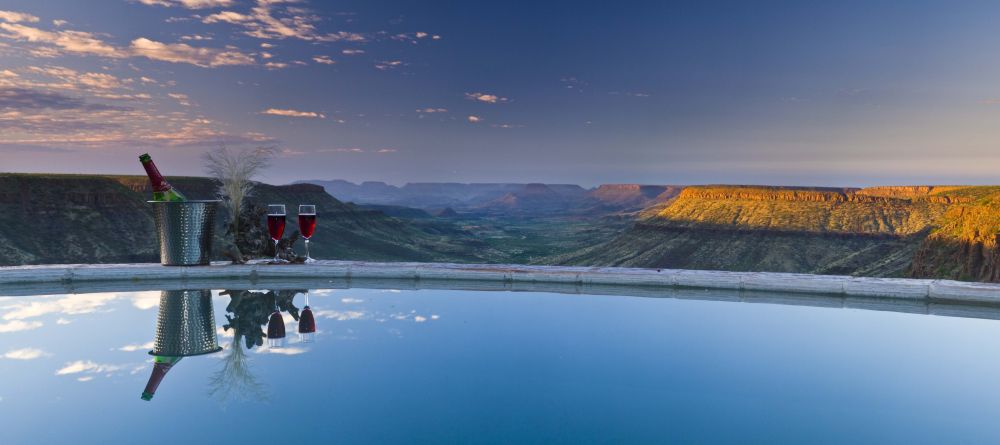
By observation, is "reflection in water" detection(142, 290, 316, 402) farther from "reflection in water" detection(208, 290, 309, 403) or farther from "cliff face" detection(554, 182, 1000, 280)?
"cliff face" detection(554, 182, 1000, 280)

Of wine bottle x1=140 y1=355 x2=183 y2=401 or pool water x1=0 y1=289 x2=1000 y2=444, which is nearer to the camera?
pool water x1=0 y1=289 x2=1000 y2=444

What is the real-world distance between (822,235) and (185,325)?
111521mm

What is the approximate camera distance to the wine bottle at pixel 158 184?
8500mm

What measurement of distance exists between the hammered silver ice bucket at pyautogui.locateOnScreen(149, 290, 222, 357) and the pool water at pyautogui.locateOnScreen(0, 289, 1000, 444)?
0.12 m

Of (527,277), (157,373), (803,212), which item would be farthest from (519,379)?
(803,212)

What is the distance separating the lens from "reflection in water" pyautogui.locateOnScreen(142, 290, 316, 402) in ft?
12.8

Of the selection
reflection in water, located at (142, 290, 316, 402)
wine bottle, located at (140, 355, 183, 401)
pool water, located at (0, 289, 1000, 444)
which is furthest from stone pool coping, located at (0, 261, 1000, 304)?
wine bottle, located at (140, 355, 183, 401)

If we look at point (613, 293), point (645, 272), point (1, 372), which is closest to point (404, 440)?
point (1, 372)

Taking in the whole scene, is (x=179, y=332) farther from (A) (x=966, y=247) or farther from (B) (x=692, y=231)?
(B) (x=692, y=231)

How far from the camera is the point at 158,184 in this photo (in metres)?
8.70

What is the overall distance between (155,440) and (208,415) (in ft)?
1.03

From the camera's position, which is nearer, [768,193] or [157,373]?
[157,373]

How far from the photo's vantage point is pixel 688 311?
250 inches

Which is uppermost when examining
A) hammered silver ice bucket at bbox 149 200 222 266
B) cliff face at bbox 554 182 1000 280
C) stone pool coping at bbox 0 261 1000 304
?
hammered silver ice bucket at bbox 149 200 222 266
